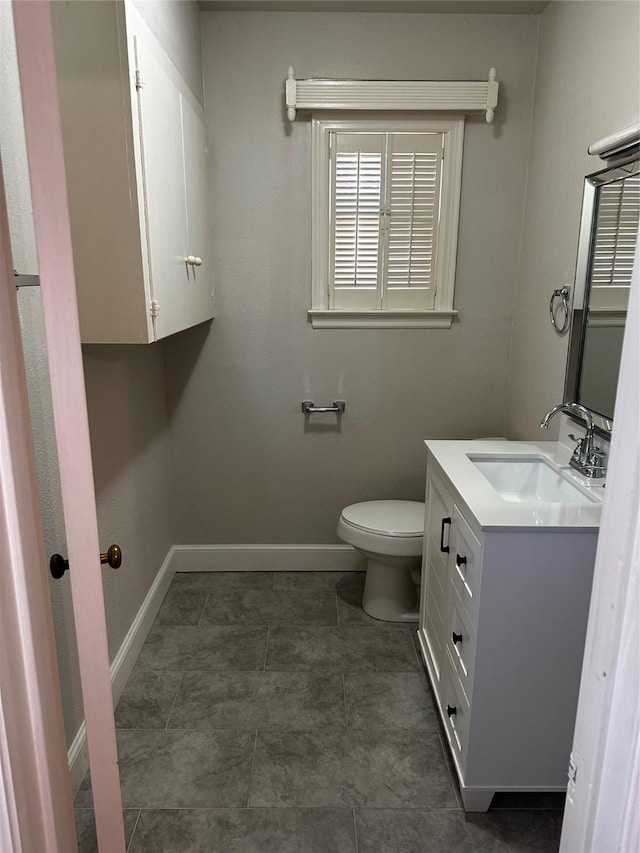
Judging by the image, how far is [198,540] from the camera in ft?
10.2

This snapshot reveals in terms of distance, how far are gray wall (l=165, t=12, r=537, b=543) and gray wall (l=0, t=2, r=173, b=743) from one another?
0.29 meters

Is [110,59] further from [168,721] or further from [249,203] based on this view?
[168,721]

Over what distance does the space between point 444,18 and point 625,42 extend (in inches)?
39.4

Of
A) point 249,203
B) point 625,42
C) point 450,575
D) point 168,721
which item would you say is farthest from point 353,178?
point 168,721

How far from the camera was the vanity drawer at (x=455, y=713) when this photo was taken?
1.67 metres

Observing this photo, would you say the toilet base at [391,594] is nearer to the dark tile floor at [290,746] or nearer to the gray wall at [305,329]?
the dark tile floor at [290,746]

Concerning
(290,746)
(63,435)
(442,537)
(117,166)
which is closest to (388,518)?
(442,537)

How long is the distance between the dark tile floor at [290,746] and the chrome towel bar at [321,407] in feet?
3.00

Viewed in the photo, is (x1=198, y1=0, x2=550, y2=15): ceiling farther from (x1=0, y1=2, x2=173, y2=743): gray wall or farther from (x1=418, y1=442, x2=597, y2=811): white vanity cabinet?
(x1=418, y1=442, x2=597, y2=811): white vanity cabinet

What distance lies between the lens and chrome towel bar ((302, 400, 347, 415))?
2.92 m

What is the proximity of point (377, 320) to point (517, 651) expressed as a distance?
168 centimetres

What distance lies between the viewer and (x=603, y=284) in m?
1.95

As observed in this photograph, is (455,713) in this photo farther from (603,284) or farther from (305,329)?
(305,329)

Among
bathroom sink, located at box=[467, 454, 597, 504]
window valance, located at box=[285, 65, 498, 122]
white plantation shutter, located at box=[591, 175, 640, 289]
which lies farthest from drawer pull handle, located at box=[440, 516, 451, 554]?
window valance, located at box=[285, 65, 498, 122]
